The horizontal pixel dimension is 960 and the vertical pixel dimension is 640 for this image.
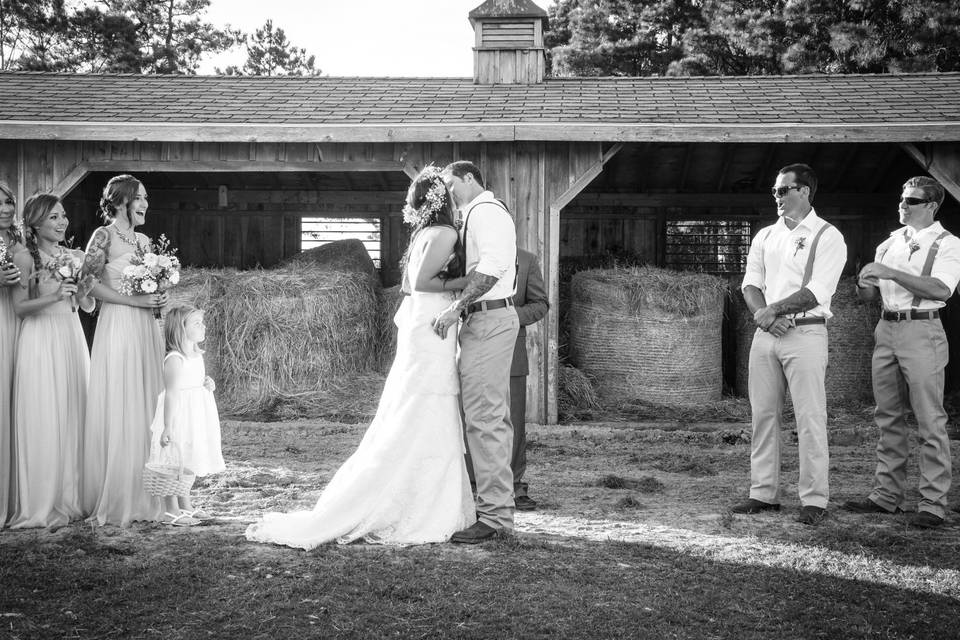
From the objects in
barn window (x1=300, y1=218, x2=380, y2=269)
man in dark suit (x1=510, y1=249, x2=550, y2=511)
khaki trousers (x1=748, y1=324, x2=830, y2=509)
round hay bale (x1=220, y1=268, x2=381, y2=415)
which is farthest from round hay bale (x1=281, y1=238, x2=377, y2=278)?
khaki trousers (x1=748, y1=324, x2=830, y2=509)

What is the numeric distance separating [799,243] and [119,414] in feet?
13.0

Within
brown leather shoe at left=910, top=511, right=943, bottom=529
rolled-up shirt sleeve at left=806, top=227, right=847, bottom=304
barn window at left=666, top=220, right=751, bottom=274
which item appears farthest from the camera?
barn window at left=666, top=220, right=751, bottom=274

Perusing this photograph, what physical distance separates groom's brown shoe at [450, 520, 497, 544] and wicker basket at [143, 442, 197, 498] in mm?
1566

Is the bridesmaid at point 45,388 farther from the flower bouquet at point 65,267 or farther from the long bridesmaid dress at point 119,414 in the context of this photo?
the long bridesmaid dress at point 119,414

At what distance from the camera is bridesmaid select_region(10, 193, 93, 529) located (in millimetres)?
5191

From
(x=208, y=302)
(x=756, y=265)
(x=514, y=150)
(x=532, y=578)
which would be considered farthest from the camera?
(x=208, y=302)

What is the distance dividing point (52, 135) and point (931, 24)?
16.5 meters

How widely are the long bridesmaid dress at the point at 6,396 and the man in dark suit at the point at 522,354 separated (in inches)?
112

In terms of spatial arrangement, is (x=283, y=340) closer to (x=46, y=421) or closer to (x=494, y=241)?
(x=46, y=421)

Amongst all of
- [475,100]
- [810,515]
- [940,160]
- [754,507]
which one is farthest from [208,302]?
[940,160]

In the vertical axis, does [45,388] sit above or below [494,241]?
below

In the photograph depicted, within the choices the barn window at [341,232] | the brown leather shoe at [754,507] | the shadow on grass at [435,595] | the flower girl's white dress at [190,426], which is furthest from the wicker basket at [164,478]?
the barn window at [341,232]

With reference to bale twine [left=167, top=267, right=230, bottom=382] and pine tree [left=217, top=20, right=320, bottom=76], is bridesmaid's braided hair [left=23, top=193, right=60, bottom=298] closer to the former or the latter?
bale twine [left=167, top=267, right=230, bottom=382]

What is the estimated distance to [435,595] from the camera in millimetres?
3992
